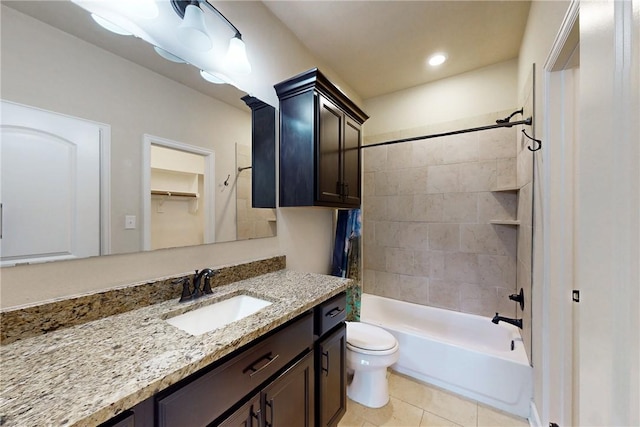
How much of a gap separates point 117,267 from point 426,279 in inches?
98.0

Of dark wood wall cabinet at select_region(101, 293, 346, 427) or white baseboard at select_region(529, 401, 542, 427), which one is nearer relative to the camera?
dark wood wall cabinet at select_region(101, 293, 346, 427)

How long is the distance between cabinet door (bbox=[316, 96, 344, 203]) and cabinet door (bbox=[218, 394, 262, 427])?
1.09 m

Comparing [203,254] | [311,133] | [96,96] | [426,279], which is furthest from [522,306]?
[96,96]

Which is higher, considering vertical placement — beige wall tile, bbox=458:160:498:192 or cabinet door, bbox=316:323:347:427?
beige wall tile, bbox=458:160:498:192

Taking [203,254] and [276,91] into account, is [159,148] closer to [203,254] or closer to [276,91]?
[203,254]

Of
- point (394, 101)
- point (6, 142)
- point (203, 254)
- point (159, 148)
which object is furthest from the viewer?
point (394, 101)

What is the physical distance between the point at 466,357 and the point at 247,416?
1639mm

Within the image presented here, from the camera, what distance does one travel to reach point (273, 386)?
3.14ft

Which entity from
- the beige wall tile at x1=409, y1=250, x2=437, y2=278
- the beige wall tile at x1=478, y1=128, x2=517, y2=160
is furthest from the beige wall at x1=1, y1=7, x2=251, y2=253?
the beige wall tile at x1=478, y1=128, x2=517, y2=160

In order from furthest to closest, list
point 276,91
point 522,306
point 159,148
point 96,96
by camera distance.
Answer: point 522,306, point 276,91, point 159,148, point 96,96

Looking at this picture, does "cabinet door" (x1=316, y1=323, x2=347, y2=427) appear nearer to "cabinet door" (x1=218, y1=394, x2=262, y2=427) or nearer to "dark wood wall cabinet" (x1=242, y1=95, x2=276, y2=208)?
"cabinet door" (x1=218, y1=394, x2=262, y2=427)

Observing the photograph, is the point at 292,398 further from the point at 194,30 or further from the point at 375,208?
the point at 375,208

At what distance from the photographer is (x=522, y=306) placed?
1864 mm

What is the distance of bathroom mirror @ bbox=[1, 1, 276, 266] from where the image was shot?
0.80 meters
